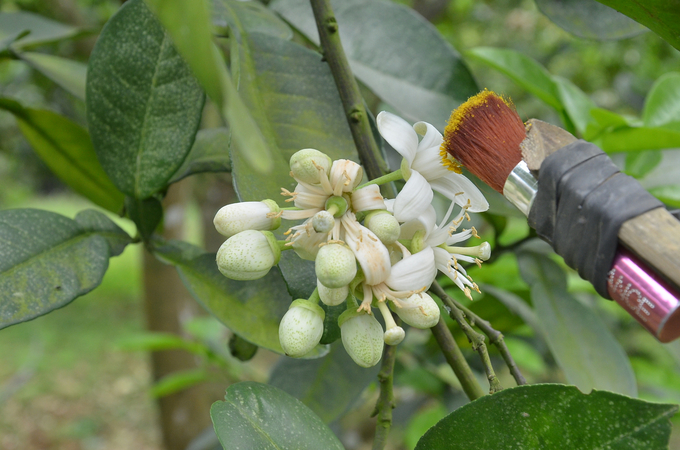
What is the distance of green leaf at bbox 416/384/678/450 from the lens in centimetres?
39

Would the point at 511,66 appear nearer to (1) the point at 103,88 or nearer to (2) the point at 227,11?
(2) the point at 227,11

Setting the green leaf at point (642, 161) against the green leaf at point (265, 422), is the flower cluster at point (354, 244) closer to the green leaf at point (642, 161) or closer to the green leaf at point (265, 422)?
the green leaf at point (265, 422)

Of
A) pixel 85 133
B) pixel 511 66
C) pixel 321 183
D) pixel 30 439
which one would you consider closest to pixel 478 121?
pixel 321 183

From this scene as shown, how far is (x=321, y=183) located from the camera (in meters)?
0.43

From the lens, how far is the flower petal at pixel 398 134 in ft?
1.46

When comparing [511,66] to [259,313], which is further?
[511,66]

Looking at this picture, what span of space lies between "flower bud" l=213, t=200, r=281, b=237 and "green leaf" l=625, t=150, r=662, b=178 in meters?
0.73

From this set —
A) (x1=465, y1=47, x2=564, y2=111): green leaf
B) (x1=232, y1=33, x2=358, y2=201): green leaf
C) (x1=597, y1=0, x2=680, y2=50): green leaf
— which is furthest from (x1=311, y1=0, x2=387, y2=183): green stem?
(x1=465, y1=47, x2=564, y2=111): green leaf

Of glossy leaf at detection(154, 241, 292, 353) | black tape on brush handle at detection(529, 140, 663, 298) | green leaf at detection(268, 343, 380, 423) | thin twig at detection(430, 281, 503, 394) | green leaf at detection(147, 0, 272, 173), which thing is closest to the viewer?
green leaf at detection(147, 0, 272, 173)

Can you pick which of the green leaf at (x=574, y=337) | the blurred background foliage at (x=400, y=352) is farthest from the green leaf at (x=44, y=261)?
the green leaf at (x=574, y=337)

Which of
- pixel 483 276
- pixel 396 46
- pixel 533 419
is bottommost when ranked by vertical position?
pixel 483 276

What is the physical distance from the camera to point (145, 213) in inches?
26.7

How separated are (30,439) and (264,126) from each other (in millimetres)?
3945

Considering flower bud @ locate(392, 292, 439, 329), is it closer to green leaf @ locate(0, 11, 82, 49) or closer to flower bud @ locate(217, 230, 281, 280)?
flower bud @ locate(217, 230, 281, 280)
